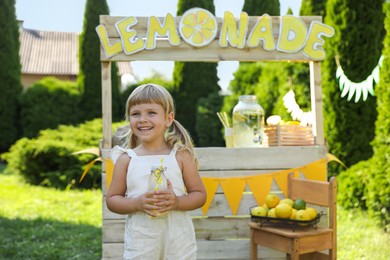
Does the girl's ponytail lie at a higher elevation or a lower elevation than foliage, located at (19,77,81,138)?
lower

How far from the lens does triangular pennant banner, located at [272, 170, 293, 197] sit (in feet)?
12.4

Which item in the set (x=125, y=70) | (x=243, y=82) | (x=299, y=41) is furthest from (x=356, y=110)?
(x=125, y=70)

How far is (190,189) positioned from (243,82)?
9.09 meters

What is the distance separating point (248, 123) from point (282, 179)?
1.51 feet

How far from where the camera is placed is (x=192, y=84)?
555 inches

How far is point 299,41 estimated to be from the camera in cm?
381

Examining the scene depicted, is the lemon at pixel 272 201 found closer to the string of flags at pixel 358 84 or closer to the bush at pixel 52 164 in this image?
the string of flags at pixel 358 84

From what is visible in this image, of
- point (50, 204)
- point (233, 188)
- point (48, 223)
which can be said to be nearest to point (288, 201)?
point (233, 188)

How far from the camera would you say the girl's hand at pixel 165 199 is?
2215 mm

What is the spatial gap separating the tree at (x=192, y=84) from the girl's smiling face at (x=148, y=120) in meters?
11.6

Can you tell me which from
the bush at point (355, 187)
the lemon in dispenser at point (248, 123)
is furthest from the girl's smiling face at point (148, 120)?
the bush at point (355, 187)

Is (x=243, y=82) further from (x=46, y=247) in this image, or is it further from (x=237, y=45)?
(x=237, y=45)

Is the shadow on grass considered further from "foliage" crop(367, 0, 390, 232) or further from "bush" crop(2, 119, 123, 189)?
"foliage" crop(367, 0, 390, 232)

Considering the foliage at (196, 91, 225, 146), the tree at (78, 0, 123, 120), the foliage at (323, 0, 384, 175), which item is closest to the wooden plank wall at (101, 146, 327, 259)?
the foliage at (323, 0, 384, 175)
